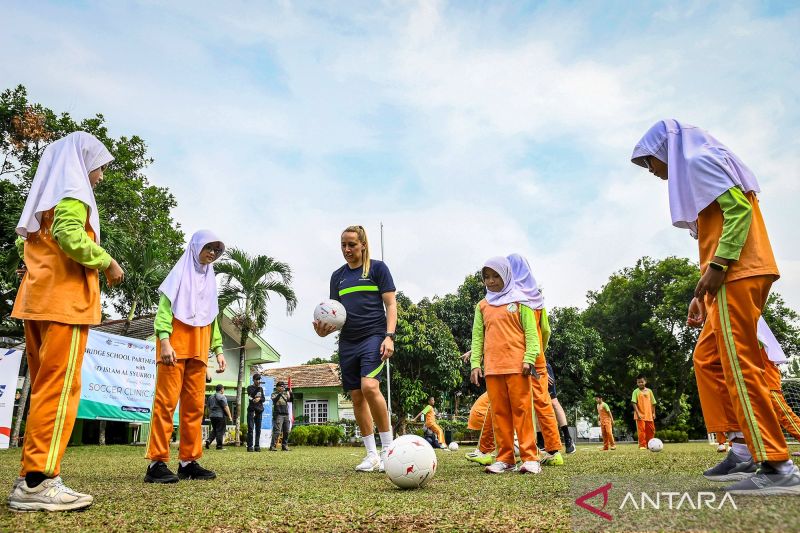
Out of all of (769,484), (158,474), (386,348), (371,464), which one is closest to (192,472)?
(158,474)

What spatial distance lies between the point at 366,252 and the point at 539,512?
350cm

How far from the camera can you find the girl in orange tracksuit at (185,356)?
15.6 ft

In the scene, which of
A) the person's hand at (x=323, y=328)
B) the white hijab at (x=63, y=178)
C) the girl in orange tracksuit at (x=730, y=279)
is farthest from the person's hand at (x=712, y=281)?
the white hijab at (x=63, y=178)

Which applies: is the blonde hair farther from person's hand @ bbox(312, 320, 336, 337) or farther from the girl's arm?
the girl's arm

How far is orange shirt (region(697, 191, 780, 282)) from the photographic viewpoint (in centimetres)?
313

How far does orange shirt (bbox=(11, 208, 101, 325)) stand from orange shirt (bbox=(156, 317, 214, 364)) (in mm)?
1385

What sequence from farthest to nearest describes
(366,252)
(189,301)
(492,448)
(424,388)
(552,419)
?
(424,388) < (492,448) < (552,419) < (366,252) < (189,301)

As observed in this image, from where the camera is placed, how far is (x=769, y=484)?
114 inches

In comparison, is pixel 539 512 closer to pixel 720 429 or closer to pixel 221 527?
pixel 221 527

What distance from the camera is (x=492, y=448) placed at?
7.18 meters

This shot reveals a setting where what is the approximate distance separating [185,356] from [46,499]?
194cm

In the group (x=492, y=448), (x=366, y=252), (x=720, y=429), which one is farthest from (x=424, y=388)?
(x=720, y=429)

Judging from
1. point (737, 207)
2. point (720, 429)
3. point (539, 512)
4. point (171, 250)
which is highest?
point (171, 250)

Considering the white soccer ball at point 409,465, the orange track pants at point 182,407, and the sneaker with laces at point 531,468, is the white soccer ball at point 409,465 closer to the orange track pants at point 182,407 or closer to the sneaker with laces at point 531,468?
the sneaker with laces at point 531,468
